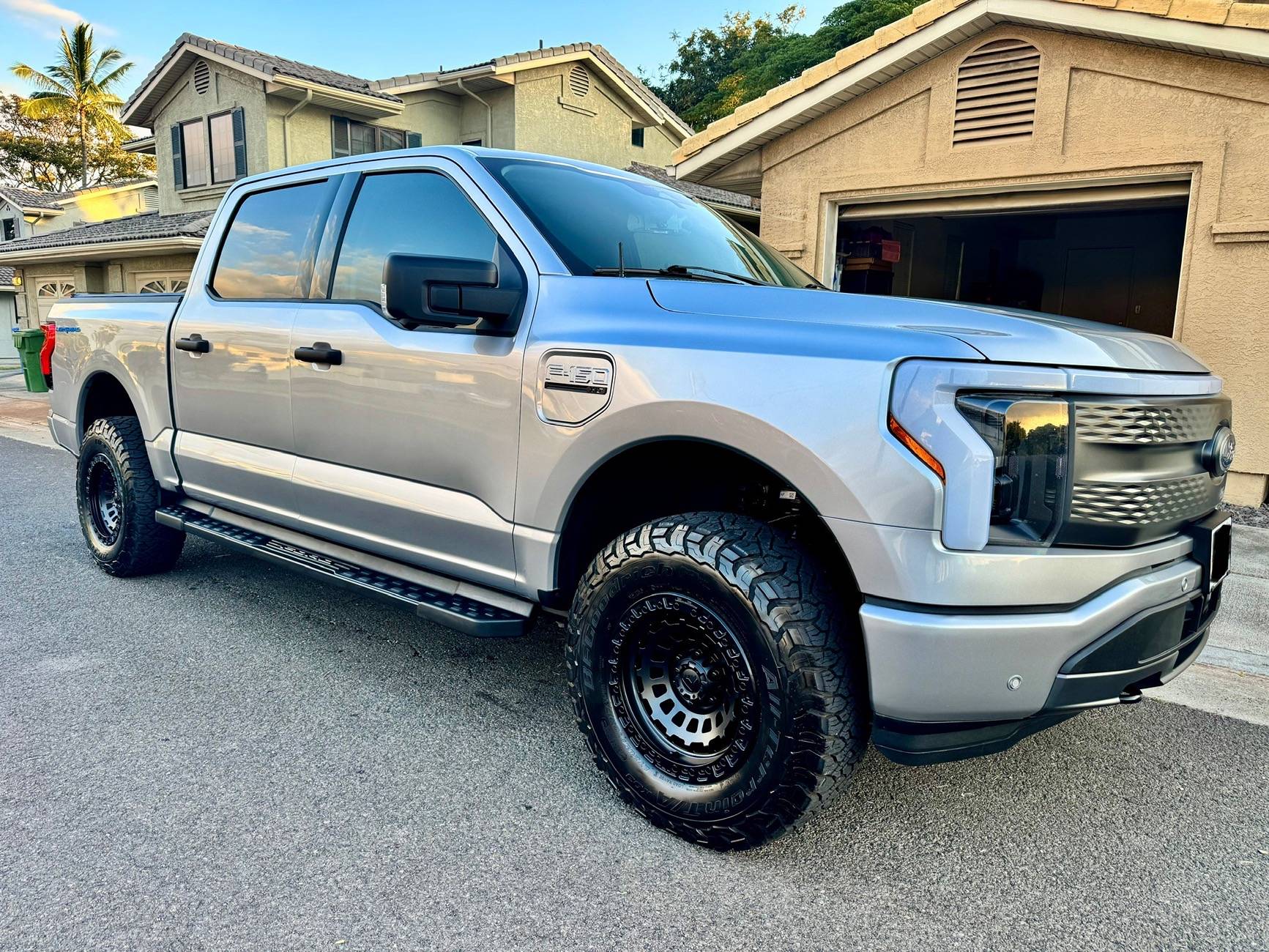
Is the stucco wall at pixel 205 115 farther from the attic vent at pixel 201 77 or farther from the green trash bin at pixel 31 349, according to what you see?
the green trash bin at pixel 31 349

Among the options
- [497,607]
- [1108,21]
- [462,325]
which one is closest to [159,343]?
[462,325]

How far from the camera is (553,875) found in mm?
2418

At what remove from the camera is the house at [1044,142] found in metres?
6.91

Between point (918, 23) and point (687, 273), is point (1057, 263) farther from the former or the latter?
point (687, 273)

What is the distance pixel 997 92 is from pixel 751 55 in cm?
3176

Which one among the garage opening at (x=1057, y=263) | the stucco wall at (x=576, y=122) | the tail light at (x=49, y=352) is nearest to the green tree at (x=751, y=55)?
the stucco wall at (x=576, y=122)

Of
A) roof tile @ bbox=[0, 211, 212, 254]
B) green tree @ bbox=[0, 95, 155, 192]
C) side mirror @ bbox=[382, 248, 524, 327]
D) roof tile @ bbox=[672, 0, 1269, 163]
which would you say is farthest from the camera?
green tree @ bbox=[0, 95, 155, 192]

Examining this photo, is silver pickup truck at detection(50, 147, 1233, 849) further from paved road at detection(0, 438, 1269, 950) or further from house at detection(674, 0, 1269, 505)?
house at detection(674, 0, 1269, 505)

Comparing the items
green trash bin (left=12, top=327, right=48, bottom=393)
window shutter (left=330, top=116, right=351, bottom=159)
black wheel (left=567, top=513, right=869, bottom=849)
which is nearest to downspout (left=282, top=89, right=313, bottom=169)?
window shutter (left=330, top=116, right=351, bottom=159)

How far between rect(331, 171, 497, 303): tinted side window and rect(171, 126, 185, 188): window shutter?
2089cm

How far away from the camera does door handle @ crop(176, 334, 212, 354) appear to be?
414 cm

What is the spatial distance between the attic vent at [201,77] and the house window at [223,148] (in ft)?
2.47

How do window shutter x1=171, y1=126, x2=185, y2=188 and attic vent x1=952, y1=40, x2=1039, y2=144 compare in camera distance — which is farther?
window shutter x1=171, y1=126, x2=185, y2=188

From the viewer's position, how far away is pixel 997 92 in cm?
788
